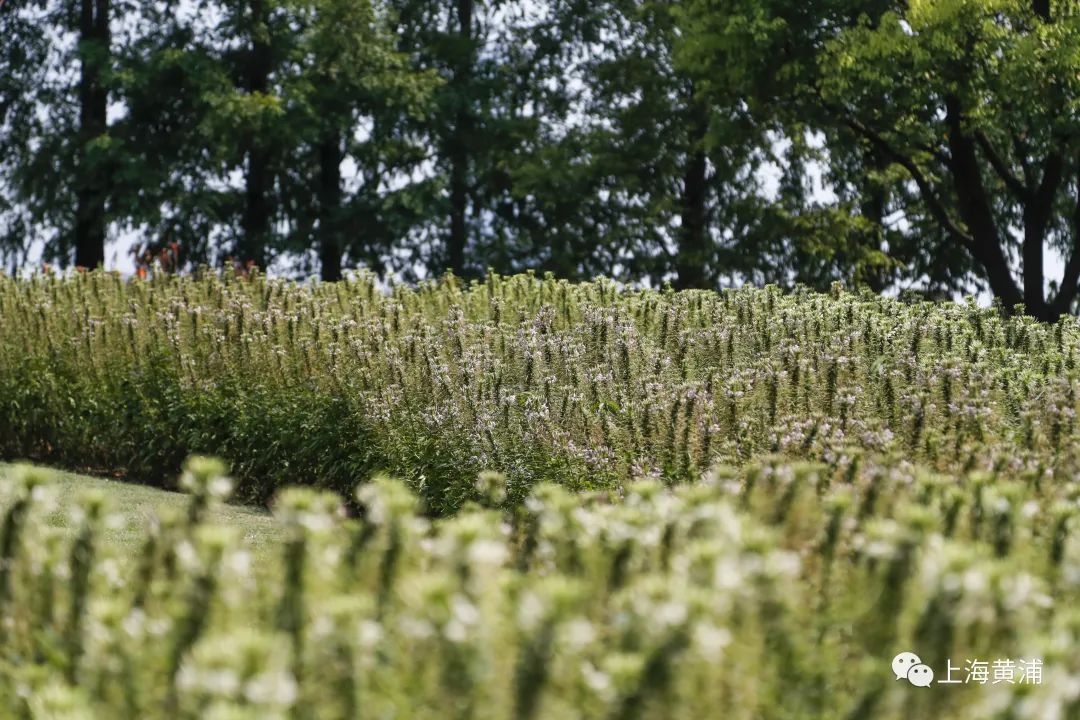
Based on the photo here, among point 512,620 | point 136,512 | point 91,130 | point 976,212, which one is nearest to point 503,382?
point 136,512

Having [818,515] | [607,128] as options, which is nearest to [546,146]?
[607,128]

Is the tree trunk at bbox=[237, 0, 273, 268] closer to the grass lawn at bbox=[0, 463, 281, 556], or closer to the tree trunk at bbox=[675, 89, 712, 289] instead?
the tree trunk at bbox=[675, 89, 712, 289]

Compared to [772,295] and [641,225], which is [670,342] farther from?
[641,225]

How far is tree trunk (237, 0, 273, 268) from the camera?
80.9 ft

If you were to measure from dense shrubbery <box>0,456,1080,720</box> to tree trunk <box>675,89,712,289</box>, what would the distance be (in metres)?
20.0

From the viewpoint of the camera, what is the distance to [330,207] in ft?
82.5

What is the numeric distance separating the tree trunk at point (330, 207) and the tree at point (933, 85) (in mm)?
7796

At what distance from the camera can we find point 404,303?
11.7 meters

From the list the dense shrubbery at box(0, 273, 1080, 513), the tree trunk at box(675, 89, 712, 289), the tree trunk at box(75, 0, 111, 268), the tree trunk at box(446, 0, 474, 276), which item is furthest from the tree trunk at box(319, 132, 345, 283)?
the dense shrubbery at box(0, 273, 1080, 513)

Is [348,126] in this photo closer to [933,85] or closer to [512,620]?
[933,85]

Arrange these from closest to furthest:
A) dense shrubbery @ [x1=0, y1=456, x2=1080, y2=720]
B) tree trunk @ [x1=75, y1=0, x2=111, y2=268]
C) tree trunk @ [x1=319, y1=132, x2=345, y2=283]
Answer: dense shrubbery @ [x1=0, y1=456, x2=1080, y2=720] → tree trunk @ [x1=75, y1=0, x2=111, y2=268] → tree trunk @ [x1=319, y1=132, x2=345, y2=283]

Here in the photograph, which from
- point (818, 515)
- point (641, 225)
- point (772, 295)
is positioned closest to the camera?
point (818, 515)

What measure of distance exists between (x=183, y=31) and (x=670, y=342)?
1883 cm

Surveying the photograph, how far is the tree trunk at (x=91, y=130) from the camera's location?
950 inches
